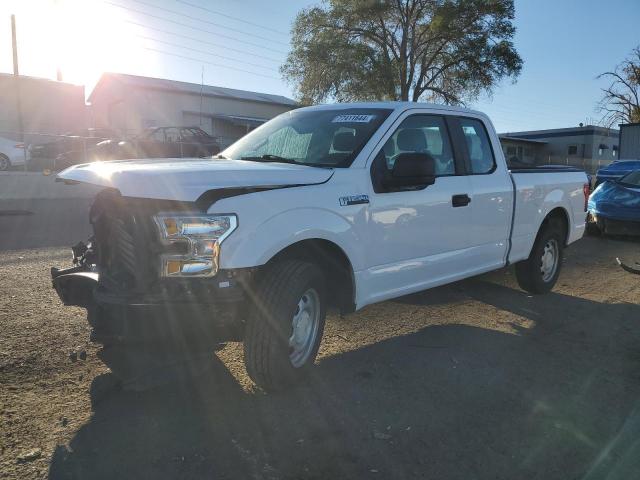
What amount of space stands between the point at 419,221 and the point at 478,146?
1.46 meters

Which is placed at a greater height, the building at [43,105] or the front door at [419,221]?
the building at [43,105]

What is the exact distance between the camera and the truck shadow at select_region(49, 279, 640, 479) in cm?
274

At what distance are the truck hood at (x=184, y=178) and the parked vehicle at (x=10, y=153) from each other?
1720cm

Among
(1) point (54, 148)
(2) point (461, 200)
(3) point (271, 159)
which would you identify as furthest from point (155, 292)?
(1) point (54, 148)

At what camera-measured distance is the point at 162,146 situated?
66.5 feet

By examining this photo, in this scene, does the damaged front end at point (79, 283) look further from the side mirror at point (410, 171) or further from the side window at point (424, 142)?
the side window at point (424, 142)

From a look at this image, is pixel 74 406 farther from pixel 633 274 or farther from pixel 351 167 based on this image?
pixel 633 274

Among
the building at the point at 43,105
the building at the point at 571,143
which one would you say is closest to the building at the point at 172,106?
the building at the point at 43,105

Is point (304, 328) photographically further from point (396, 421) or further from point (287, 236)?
point (396, 421)

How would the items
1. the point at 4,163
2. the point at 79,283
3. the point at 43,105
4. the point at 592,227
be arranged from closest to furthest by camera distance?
the point at 79,283 < the point at 592,227 < the point at 4,163 < the point at 43,105

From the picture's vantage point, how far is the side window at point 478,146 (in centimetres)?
514

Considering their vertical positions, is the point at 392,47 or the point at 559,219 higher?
the point at 392,47

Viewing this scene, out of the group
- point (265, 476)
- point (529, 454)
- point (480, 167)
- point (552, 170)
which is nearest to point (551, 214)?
point (552, 170)

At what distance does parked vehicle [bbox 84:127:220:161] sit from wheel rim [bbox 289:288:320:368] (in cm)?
1594
